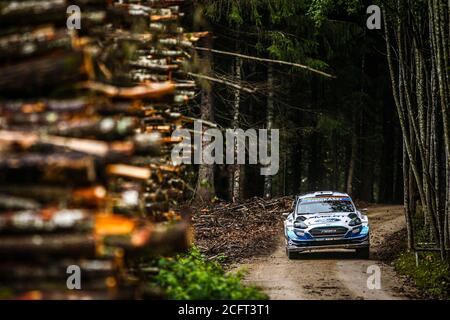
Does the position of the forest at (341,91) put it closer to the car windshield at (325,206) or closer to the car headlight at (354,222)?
the car headlight at (354,222)

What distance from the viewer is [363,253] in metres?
19.3

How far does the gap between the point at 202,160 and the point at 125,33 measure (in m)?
19.1

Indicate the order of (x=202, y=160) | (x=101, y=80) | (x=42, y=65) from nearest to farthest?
(x=42, y=65) < (x=101, y=80) < (x=202, y=160)

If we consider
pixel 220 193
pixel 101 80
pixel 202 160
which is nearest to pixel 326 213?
pixel 202 160

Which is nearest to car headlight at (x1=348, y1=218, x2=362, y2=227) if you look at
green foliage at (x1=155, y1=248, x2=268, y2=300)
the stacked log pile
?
green foliage at (x1=155, y1=248, x2=268, y2=300)

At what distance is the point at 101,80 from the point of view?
830 centimetres

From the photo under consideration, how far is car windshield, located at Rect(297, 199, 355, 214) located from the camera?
785 inches

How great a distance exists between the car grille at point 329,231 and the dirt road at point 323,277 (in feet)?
2.30

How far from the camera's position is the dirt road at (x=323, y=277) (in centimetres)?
1365

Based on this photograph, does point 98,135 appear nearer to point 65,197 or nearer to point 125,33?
point 65,197

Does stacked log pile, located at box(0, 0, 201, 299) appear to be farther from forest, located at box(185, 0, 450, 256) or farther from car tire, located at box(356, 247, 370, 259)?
car tire, located at box(356, 247, 370, 259)

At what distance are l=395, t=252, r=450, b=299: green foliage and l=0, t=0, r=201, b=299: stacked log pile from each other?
7.55 meters

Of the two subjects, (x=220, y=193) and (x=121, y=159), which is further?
(x=220, y=193)

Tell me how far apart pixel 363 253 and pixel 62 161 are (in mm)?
13958
